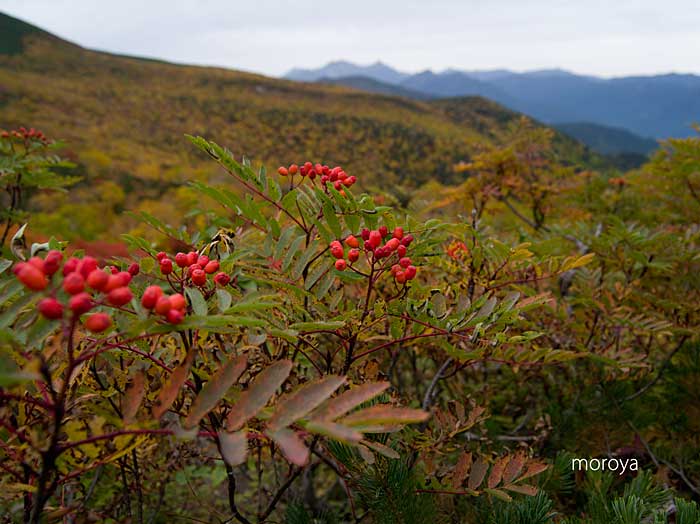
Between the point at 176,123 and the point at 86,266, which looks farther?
the point at 176,123

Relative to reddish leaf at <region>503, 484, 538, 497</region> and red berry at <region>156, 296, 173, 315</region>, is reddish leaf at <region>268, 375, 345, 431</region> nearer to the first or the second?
red berry at <region>156, 296, 173, 315</region>

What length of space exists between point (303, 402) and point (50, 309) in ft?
1.13

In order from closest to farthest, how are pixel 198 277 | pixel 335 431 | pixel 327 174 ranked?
pixel 335 431 < pixel 198 277 < pixel 327 174

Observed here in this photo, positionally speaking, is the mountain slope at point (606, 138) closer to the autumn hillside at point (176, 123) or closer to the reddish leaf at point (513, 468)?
the autumn hillside at point (176, 123)

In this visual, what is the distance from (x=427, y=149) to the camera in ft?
83.7

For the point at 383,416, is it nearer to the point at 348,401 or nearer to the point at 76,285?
the point at 348,401

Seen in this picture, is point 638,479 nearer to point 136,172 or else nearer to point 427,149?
point 136,172

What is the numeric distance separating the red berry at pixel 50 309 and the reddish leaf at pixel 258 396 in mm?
264

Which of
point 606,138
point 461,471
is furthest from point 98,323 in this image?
point 606,138

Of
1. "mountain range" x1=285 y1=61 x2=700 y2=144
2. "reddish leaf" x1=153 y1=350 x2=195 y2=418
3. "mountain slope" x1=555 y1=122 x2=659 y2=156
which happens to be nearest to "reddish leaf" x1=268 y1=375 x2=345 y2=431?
"reddish leaf" x1=153 y1=350 x2=195 y2=418

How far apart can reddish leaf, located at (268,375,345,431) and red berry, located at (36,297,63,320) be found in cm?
31

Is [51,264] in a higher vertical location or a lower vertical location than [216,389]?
higher

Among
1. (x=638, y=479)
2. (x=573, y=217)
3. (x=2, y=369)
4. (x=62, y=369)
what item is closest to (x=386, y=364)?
(x=638, y=479)

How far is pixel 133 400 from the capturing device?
2.26 feet
